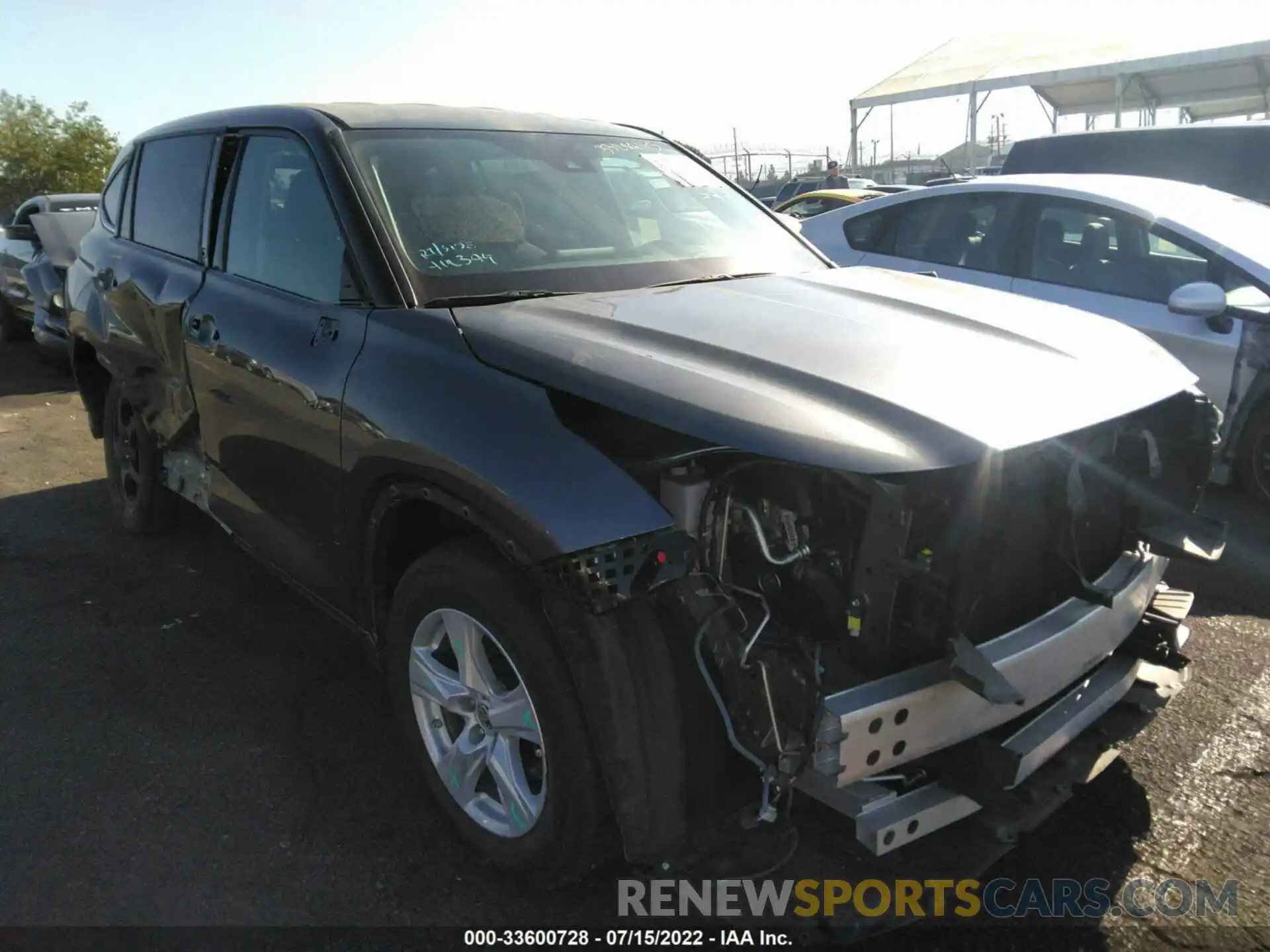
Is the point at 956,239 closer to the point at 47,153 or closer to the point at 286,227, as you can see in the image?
the point at 286,227

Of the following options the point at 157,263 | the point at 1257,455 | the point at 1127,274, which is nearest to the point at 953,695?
the point at 157,263

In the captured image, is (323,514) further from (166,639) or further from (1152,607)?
(1152,607)

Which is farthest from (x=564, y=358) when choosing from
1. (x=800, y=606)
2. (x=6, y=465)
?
(x=6, y=465)

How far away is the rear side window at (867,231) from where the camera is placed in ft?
22.0

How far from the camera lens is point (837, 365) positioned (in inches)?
91.4

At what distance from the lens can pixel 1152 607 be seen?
2.85 m

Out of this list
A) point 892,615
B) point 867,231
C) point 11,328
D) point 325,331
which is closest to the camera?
point 892,615

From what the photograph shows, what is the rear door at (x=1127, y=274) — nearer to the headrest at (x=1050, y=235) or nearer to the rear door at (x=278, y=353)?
the headrest at (x=1050, y=235)

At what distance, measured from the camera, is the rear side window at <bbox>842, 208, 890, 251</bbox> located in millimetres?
6719

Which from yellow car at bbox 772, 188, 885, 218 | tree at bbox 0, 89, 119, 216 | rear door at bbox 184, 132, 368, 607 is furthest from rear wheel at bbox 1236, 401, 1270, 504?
tree at bbox 0, 89, 119, 216

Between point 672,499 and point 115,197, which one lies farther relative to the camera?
point 115,197

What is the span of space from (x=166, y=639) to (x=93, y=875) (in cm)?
151

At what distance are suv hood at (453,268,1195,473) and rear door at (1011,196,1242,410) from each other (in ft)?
8.04

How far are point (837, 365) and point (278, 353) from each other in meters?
1.77
